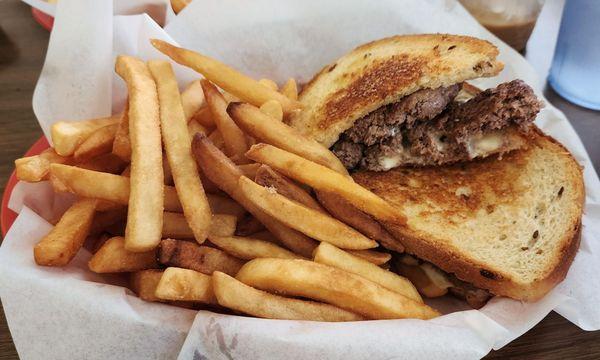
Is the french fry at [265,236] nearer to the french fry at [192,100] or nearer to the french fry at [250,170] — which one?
the french fry at [250,170]

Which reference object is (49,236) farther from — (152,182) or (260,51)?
(260,51)

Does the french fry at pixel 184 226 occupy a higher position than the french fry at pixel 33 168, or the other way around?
the french fry at pixel 33 168

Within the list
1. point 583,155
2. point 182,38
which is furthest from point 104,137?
point 583,155

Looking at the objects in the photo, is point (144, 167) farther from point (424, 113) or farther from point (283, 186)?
point (424, 113)

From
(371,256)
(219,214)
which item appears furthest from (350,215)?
(219,214)

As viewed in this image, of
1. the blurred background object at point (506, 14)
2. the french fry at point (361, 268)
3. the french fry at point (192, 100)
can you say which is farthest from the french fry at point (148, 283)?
the blurred background object at point (506, 14)

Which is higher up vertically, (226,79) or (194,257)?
(226,79)
